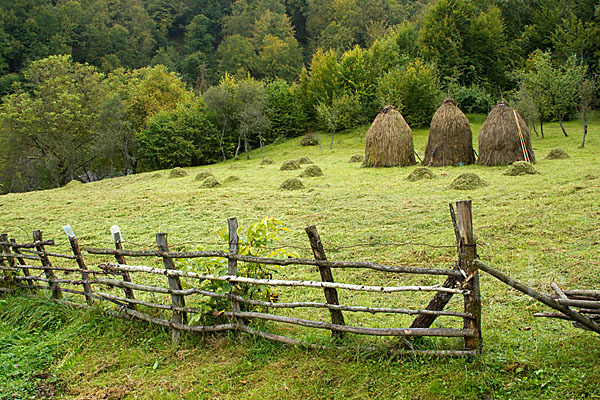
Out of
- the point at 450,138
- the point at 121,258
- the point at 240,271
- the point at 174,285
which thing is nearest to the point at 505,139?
the point at 450,138

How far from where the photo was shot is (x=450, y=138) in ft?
50.5

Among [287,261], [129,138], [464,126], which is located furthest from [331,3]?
[287,261]

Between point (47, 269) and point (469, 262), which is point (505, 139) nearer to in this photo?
point (469, 262)

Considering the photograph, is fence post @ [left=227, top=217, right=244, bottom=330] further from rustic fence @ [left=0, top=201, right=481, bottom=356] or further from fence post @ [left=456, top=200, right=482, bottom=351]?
fence post @ [left=456, top=200, right=482, bottom=351]

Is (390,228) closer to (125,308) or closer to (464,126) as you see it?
(125,308)

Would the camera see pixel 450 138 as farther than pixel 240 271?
Yes

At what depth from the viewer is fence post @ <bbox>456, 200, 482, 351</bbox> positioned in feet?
10.0

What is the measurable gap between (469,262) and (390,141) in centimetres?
1399

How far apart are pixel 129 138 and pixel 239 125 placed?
8187mm

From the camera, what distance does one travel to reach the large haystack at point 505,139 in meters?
14.2

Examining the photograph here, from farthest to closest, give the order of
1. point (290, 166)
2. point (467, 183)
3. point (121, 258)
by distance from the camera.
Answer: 1. point (290, 166)
2. point (467, 183)
3. point (121, 258)

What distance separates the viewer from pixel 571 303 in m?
3.00

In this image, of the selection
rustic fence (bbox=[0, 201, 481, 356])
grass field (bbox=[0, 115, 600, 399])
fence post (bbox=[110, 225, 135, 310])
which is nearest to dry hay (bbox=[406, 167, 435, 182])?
grass field (bbox=[0, 115, 600, 399])

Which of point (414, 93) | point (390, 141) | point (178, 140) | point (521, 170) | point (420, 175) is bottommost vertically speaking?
point (521, 170)
